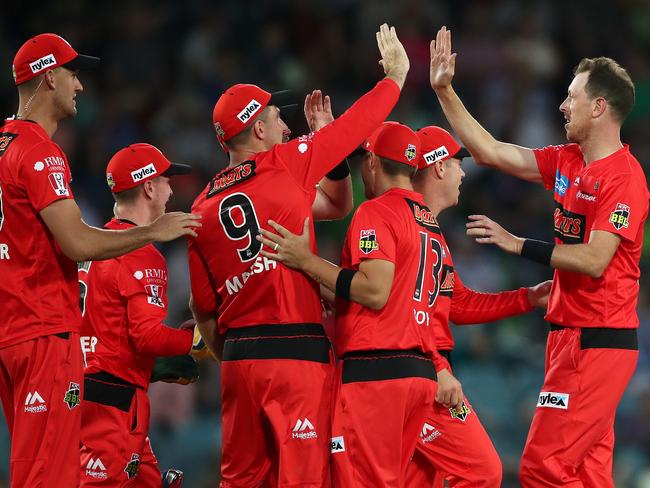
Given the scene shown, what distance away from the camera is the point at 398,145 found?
240 inches

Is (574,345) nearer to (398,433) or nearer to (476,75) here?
(398,433)

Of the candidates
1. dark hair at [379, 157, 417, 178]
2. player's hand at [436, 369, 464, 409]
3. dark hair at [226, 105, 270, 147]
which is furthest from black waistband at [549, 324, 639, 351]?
dark hair at [226, 105, 270, 147]

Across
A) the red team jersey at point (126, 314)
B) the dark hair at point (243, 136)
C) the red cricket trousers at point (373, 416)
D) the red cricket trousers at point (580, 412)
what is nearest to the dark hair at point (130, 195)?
the red team jersey at point (126, 314)

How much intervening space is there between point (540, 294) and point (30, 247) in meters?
3.09

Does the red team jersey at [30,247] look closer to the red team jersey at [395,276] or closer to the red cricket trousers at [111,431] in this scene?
the red cricket trousers at [111,431]

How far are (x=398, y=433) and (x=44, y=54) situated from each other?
111 inches

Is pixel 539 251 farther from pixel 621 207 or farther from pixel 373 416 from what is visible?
pixel 373 416

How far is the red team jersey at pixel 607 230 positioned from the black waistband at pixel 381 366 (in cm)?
101

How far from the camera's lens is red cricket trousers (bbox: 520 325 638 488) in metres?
6.02

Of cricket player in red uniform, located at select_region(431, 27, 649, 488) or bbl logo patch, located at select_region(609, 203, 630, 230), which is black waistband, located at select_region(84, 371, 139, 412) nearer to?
cricket player in red uniform, located at select_region(431, 27, 649, 488)

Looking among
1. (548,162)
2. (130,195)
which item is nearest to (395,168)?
(548,162)

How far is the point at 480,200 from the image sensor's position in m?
12.1

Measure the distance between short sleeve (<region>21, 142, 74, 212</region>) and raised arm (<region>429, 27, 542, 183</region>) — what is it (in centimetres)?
251

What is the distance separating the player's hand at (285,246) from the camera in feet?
19.1
